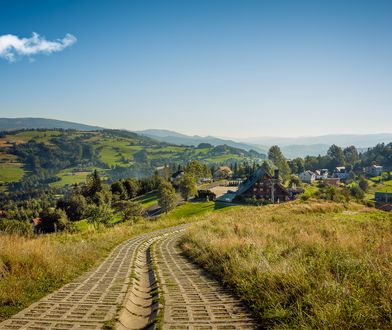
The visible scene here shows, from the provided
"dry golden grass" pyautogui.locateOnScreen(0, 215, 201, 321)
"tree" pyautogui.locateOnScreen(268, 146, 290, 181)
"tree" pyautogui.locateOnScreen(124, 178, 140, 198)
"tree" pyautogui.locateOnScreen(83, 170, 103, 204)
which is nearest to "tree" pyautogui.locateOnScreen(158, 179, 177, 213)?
"tree" pyautogui.locateOnScreen(83, 170, 103, 204)

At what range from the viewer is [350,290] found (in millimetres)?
5137

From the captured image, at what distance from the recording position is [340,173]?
454 feet

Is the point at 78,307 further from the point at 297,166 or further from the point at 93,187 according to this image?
the point at 297,166

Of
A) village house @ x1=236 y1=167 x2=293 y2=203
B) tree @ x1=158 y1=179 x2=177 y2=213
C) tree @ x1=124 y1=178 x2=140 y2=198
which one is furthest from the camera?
tree @ x1=124 y1=178 x2=140 y2=198

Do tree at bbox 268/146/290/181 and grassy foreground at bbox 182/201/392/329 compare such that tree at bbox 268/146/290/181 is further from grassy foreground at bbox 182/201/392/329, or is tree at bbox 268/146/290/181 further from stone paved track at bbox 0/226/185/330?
stone paved track at bbox 0/226/185/330

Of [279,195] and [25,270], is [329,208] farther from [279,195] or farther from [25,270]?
[279,195]

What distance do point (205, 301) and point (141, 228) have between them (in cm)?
2278

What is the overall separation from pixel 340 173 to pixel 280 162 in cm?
4689

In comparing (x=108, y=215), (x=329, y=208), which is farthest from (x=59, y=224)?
(x=329, y=208)

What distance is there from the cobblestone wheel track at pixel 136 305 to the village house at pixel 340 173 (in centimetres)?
13914

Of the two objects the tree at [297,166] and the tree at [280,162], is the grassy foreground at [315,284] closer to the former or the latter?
the tree at [280,162]

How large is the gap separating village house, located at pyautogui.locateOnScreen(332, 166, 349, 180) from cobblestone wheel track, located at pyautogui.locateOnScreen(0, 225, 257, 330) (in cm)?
13914

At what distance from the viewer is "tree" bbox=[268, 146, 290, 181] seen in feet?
341

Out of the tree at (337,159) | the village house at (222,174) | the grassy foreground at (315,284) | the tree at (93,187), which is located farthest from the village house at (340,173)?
the grassy foreground at (315,284)
